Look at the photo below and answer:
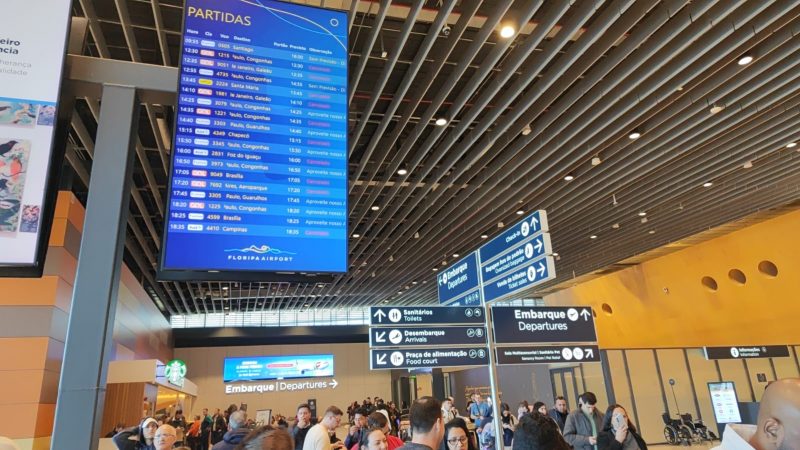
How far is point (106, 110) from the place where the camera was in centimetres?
168

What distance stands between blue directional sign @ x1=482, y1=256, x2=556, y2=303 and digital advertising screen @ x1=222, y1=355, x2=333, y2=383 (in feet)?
72.9

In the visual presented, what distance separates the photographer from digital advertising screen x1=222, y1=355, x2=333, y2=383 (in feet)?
80.3

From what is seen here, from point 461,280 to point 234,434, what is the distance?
8.01 ft

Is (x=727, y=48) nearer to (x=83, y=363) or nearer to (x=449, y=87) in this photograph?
(x=449, y=87)

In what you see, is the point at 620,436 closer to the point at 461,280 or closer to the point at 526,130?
the point at 461,280

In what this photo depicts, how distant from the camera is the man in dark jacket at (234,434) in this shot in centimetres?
421

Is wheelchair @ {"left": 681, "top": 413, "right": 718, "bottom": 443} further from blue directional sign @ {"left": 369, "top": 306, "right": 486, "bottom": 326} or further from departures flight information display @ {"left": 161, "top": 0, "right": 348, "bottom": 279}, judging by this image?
departures flight information display @ {"left": 161, "top": 0, "right": 348, "bottom": 279}

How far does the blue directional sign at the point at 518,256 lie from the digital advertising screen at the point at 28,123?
2904 millimetres

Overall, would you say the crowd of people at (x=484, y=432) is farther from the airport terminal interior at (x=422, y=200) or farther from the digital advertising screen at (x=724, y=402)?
the digital advertising screen at (x=724, y=402)

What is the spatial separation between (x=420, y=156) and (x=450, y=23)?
9.45ft

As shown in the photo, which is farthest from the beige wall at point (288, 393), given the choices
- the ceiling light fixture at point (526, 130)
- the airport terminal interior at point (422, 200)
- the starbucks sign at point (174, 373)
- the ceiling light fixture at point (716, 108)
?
the ceiling light fixture at point (716, 108)

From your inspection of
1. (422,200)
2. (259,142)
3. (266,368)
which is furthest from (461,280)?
(266,368)

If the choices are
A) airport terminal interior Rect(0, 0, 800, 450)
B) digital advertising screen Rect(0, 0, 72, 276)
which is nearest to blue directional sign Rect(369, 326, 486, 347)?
airport terminal interior Rect(0, 0, 800, 450)

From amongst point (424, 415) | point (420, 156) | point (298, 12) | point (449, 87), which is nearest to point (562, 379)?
point (420, 156)
